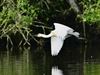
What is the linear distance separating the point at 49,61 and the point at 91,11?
5184 mm

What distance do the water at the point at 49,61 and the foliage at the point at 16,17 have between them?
36.4 inches

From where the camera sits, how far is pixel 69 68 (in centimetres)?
2344

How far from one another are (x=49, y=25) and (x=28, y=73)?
1139 cm

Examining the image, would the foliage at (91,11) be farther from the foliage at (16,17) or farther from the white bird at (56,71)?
the white bird at (56,71)

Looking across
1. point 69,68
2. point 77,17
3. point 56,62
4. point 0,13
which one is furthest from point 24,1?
point 69,68

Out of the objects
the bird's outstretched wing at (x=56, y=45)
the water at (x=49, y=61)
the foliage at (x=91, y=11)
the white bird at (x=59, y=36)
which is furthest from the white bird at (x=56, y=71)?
the foliage at (x=91, y=11)

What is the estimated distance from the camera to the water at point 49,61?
75.5ft

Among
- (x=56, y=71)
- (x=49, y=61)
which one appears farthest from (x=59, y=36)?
(x=56, y=71)

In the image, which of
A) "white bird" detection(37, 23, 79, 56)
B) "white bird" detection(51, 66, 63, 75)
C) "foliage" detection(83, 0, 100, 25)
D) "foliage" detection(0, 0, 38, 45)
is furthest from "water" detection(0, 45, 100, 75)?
"foliage" detection(83, 0, 100, 25)

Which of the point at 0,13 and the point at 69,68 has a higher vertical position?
the point at 0,13

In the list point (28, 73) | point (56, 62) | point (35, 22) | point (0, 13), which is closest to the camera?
point (28, 73)

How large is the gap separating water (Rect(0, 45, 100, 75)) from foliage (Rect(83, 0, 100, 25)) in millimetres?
1316

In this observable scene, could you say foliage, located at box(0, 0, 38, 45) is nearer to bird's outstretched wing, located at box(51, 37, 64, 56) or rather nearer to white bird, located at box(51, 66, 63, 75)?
bird's outstretched wing, located at box(51, 37, 64, 56)

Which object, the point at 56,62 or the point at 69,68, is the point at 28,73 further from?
the point at 56,62
